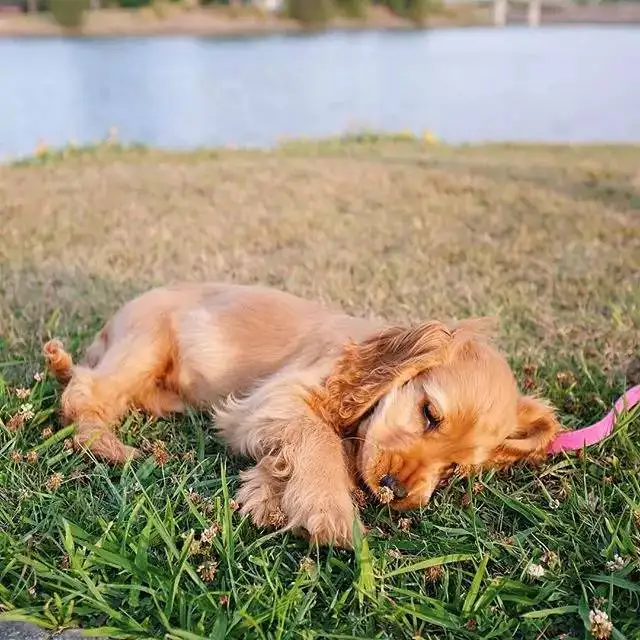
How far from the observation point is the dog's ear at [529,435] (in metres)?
2.66

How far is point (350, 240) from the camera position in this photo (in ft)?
19.0

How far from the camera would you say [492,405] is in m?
2.51

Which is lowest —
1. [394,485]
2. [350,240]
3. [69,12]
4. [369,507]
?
[350,240]

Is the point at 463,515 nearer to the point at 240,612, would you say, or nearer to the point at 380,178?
the point at 240,612

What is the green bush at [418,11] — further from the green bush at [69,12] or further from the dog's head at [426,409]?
the dog's head at [426,409]

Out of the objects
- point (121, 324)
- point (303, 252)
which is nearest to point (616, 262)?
point (303, 252)

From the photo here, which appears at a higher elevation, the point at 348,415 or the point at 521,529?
the point at 348,415

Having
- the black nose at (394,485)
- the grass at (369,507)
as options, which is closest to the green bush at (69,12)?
the grass at (369,507)

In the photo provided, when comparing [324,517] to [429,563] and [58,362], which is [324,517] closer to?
[429,563]

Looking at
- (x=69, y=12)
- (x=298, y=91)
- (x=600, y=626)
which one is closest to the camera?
(x=600, y=626)

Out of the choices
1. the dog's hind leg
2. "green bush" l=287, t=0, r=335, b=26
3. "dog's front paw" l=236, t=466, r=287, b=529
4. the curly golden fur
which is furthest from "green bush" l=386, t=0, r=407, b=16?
"dog's front paw" l=236, t=466, r=287, b=529

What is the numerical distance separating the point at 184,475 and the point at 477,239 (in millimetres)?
3873

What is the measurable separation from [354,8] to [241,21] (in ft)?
14.0

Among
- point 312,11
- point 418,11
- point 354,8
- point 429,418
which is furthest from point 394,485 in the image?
point 418,11
